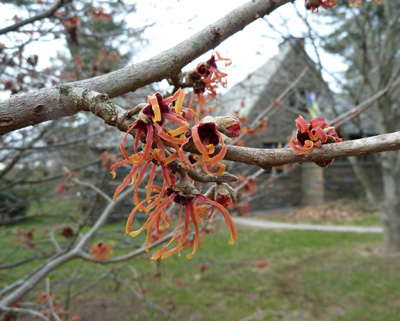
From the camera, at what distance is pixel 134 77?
3.66ft

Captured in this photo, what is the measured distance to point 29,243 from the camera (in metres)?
4.05

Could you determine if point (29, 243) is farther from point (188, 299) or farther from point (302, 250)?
point (302, 250)

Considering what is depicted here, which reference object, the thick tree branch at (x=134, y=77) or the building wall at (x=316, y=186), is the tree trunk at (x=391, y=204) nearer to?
the building wall at (x=316, y=186)

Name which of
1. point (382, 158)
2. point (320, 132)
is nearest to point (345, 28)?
point (382, 158)

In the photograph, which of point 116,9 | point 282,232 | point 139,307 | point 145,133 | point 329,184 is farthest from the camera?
point 329,184

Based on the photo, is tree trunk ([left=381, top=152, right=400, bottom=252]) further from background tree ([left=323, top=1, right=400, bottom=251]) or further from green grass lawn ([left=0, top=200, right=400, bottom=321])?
green grass lawn ([left=0, top=200, right=400, bottom=321])

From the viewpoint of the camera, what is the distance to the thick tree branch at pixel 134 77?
0.89 meters

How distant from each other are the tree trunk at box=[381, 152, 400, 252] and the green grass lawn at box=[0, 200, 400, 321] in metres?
0.42

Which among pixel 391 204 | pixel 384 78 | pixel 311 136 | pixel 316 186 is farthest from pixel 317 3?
pixel 316 186

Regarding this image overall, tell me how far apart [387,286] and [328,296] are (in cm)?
127

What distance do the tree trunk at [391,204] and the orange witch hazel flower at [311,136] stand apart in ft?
26.9

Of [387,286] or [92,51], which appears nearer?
[387,286]

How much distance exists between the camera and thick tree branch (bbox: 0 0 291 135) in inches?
35.1

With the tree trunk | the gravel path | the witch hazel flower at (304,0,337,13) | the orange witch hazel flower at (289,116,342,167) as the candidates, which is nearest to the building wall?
the gravel path
